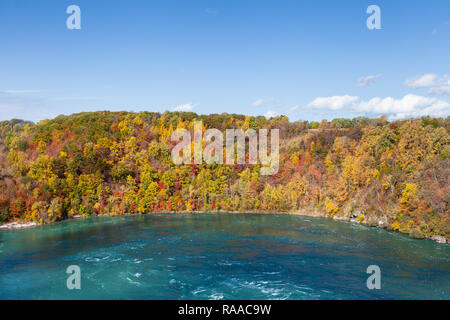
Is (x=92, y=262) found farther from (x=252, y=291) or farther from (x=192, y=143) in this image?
(x=192, y=143)

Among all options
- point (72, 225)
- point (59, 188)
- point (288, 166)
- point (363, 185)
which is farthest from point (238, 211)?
point (59, 188)

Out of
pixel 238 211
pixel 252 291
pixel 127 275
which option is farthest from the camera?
pixel 238 211
